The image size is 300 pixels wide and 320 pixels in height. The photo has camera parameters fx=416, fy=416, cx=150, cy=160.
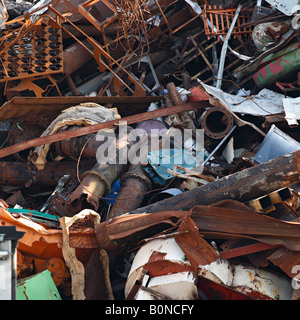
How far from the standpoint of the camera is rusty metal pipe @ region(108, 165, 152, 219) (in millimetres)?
5522

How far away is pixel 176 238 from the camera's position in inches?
169

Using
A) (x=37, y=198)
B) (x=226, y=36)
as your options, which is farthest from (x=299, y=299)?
(x=226, y=36)

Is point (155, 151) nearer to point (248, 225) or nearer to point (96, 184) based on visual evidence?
point (96, 184)

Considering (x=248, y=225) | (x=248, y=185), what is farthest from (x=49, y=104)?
(x=248, y=225)

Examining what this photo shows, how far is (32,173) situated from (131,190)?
6.16ft

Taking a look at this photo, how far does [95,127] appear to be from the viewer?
21.1 feet

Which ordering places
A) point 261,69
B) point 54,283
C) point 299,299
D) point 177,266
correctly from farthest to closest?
1. point 261,69
2. point 54,283
3. point 177,266
4. point 299,299

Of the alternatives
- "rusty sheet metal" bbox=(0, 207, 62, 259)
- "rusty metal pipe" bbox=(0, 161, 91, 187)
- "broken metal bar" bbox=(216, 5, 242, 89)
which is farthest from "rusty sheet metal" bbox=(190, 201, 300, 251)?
"broken metal bar" bbox=(216, 5, 242, 89)

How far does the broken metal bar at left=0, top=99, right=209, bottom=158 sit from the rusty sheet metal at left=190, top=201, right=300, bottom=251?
2691 mm

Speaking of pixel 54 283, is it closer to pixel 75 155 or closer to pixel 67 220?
pixel 67 220

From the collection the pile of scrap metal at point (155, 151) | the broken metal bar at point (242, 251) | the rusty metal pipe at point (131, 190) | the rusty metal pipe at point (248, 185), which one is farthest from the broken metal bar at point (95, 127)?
the broken metal bar at point (242, 251)

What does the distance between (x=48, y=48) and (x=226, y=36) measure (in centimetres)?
332

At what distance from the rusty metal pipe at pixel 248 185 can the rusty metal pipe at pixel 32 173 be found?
2.22 meters

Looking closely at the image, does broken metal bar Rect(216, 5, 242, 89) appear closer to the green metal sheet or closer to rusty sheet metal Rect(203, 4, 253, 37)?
rusty sheet metal Rect(203, 4, 253, 37)
